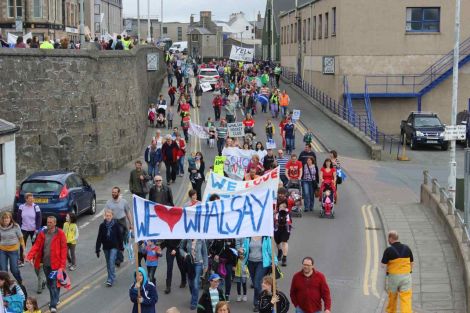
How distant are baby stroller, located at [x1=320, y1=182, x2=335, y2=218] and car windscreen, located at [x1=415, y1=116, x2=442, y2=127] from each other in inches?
740

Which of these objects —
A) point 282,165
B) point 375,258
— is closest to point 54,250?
point 375,258

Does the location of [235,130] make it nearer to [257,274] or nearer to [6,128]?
[6,128]

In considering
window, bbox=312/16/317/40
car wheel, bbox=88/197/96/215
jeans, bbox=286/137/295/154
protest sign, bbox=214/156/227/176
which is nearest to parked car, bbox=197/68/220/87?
window, bbox=312/16/317/40

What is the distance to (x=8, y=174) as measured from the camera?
24.2m

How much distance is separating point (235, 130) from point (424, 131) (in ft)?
39.6

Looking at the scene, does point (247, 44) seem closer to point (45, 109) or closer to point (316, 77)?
point (316, 77)

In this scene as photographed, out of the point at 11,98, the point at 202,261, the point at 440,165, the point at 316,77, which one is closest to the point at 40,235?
the point at 202,261

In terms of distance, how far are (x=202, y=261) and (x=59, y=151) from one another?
15638mm

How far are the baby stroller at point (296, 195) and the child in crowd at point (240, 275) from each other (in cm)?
670

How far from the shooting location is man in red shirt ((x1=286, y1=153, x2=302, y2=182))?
2120 centimetres

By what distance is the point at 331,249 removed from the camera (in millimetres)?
18156

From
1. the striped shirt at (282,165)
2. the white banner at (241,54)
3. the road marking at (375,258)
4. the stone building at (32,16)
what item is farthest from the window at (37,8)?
the road marking at (375,258)

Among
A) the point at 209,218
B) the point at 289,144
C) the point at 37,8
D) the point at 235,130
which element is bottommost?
the point at 289,144

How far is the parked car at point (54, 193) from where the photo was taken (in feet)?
66.9
